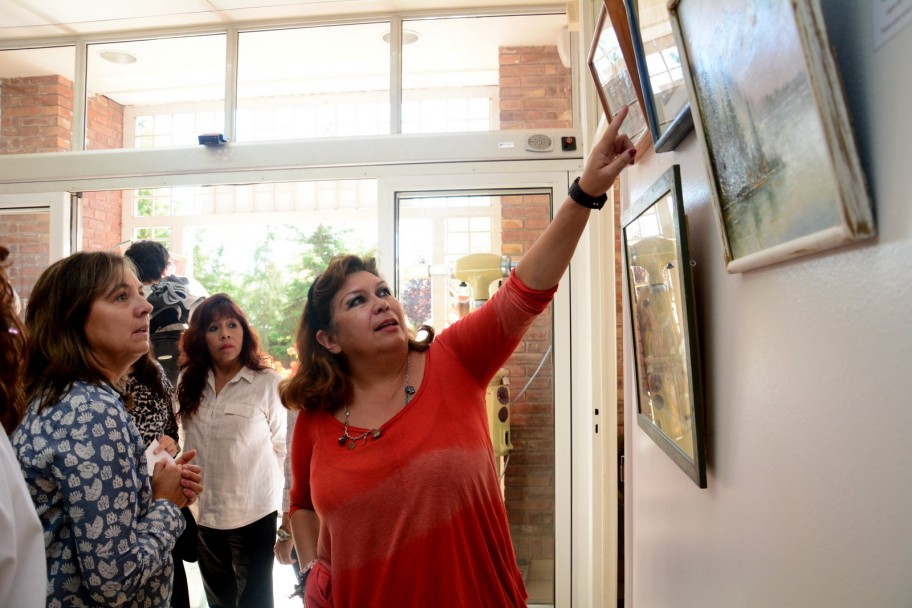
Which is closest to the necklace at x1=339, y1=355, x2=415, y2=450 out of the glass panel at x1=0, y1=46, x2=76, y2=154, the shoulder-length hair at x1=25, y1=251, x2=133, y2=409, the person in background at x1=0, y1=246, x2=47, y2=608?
the shoulder-length hair at x1=25, y1=251, x2=133, y2=409

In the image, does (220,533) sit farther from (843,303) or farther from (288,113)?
(843,303)

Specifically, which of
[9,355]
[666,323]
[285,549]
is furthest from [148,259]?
[666,323]

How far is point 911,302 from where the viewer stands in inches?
17.5

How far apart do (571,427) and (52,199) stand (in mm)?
3193

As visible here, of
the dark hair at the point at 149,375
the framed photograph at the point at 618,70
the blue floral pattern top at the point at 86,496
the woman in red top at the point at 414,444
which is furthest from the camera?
the dark hair at the point at 149,375

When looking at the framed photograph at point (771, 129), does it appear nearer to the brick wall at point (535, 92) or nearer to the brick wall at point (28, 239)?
the brick wall at point (535, 92)

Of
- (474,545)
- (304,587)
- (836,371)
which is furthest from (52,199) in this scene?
(836,371)

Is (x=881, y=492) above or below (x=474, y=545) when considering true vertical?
above

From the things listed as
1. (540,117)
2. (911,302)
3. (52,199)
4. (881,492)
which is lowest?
(881,492)

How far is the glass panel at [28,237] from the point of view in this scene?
367 cm

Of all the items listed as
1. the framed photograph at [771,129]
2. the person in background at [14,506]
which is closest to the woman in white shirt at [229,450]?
the person in background at [14,506]

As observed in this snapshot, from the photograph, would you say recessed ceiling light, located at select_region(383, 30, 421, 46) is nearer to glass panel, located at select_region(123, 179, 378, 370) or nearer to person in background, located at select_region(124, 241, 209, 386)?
person in background, located at select_region(124, 241, 209, 386)

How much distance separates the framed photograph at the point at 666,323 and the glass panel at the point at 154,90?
9.90ft

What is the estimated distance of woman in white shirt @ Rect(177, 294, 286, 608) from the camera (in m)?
2.60
